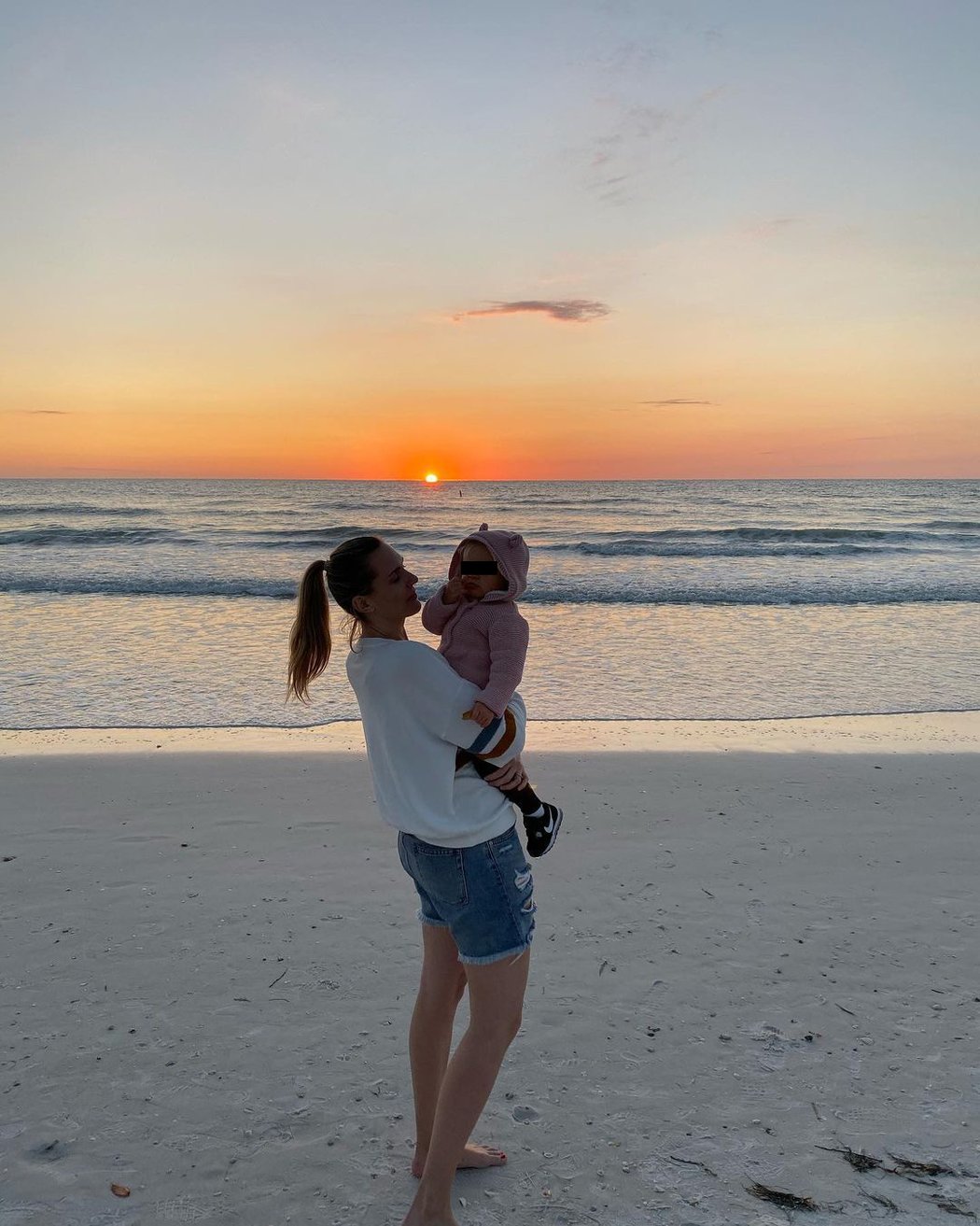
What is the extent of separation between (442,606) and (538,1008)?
5.97 ft

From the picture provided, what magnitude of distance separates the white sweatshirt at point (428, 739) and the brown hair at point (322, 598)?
0.14 metres

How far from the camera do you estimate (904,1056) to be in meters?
2.92

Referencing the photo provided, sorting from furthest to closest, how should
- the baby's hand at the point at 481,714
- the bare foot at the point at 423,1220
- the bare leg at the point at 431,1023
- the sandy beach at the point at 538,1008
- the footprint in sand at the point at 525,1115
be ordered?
the footprint in sand at the point at 525,1115
the sandy beach at the point at 538,1008
the bare leg at the point at 431,1023
the bare foot at the point at 423,1220
the baby's hand at the point at 481,714

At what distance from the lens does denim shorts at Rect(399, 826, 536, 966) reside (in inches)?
A: 80.3

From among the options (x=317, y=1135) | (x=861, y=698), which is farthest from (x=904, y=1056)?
(x=861, y=698)

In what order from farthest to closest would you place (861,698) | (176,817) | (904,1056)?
1. (861,698)
2. (176,817)
3. (904,1056)

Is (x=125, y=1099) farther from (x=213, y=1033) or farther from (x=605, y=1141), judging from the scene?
(x=605, y=1141)

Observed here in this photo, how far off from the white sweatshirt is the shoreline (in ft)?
14.6

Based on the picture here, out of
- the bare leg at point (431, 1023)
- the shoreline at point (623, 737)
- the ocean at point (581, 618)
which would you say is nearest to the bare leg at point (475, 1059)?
the bare leg at point (431, 1023)

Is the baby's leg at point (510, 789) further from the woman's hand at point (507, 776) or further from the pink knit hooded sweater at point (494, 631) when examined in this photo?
the pink knit hooded sweater at point (494, 631)

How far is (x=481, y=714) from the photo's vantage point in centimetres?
193

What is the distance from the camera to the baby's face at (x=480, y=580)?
81.4 inches

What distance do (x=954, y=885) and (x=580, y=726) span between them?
3426 mm

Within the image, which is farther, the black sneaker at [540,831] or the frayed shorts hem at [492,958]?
the black sneaker at [540,831]
